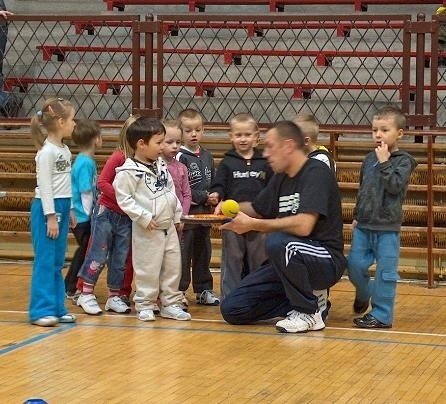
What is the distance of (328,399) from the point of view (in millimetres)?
5430

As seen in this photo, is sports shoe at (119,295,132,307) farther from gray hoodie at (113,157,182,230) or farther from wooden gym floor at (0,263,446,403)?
gray hoodie at (113,157,182,230)

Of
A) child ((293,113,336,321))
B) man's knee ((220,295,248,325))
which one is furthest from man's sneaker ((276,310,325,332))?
man's knee ((220,295,248,325))

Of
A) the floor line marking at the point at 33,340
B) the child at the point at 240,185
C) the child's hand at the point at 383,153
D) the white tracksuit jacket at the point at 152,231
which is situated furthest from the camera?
the child at the point at 240,185

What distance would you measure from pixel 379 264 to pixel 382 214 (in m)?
0.32

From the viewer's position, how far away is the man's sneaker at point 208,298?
8.30m

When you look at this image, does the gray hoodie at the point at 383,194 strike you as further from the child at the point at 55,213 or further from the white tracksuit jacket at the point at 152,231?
the child at the point at 55,213

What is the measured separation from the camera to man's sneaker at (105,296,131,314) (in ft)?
25.6

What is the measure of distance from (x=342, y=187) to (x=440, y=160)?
0.89 m

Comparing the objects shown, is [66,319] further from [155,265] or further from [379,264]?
[379,264]

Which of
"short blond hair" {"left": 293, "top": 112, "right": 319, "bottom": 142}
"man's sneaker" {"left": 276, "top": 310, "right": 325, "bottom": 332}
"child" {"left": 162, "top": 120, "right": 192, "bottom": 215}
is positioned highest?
"short blond hair" {"left": 293, "top": 112, "right": 319, "bottom": 142}

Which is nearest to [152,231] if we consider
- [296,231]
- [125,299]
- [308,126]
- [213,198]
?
[213,198]

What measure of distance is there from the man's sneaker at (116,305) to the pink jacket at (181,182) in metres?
0.76

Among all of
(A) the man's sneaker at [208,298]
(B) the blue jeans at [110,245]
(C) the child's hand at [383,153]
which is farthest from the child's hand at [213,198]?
(C) the child's hand at [383,153]

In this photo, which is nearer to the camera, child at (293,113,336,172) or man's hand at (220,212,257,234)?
man's hand at (220,212,257,234)
